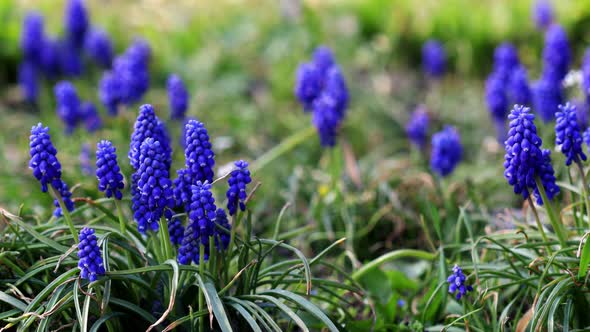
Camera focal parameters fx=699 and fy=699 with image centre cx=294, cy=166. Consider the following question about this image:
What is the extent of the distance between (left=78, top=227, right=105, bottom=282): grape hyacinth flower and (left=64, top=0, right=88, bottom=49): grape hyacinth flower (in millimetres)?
5107

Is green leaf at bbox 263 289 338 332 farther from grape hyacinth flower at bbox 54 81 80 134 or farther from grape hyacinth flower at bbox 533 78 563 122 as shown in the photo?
grape hyacinth flower at bbox 54 81 80 134

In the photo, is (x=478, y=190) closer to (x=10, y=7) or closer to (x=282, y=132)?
(x=282, y=132)

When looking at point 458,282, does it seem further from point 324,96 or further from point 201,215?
point 324,96

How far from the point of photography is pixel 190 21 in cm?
980

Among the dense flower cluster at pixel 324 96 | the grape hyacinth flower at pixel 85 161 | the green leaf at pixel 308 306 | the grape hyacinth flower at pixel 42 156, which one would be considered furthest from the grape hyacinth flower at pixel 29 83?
the green leaf at pixel 308 306

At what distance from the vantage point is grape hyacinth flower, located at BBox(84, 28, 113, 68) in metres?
7.89

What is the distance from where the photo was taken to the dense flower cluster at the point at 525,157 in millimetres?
3107

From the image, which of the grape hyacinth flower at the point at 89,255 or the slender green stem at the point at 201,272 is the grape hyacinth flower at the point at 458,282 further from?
the grape hyacinth flower at the point at 89,255

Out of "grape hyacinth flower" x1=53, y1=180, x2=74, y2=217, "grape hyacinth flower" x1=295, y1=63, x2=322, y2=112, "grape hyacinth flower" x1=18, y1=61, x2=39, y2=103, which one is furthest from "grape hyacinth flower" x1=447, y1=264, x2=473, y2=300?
"grape hyacinth flower" x1=18, y1=61, x2=39, y2=103

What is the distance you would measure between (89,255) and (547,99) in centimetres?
395

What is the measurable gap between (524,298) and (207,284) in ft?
5.34

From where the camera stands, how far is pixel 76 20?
741 cm

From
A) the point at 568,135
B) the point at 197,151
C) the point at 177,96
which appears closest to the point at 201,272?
the point at 197,151

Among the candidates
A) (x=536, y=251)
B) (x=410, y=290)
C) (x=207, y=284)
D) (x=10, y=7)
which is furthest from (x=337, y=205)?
(x=10, y=7)
